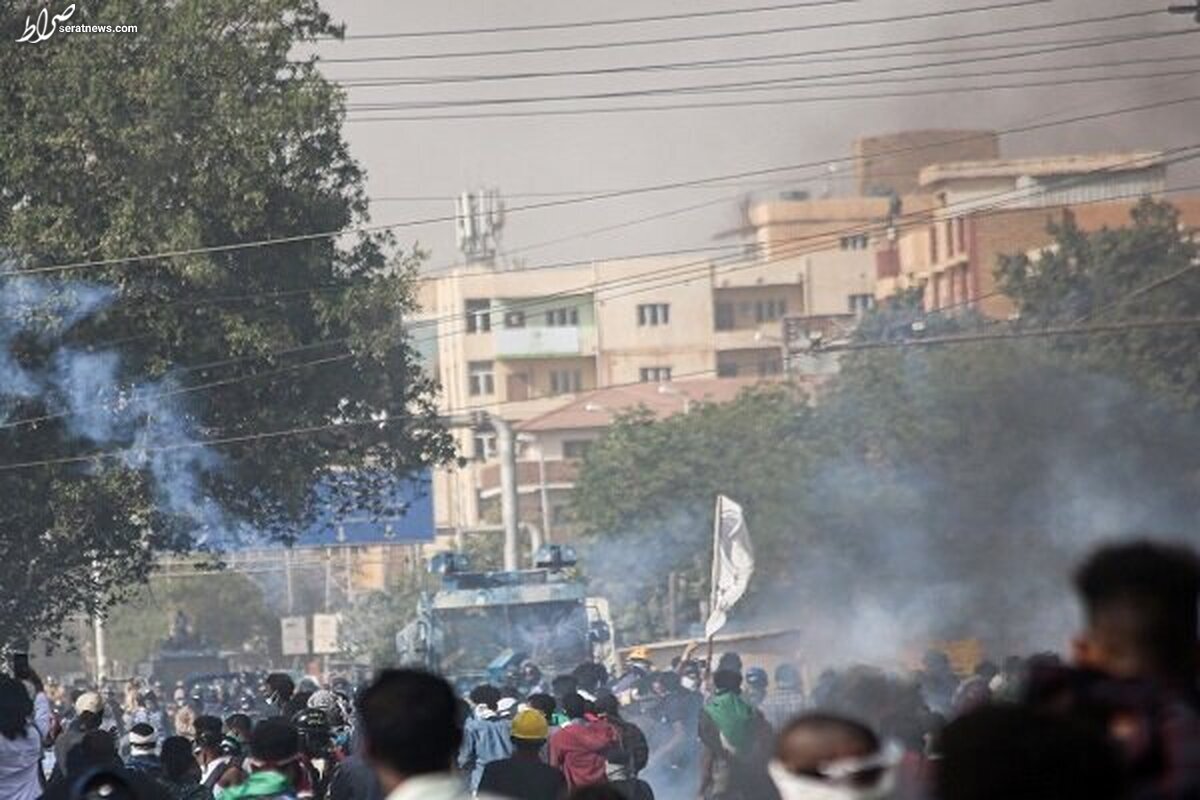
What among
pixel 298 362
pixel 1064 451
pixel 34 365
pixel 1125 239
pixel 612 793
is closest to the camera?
pixel 612 793

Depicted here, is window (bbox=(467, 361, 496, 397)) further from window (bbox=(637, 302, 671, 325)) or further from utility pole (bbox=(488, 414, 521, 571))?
utility pole (bbox=(488, 414, 521, 571))

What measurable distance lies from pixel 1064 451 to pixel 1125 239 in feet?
31.6

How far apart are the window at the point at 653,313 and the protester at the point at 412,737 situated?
116 m

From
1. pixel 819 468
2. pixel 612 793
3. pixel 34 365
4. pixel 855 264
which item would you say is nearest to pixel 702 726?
pixel 612 793

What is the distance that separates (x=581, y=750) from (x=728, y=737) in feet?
7.41

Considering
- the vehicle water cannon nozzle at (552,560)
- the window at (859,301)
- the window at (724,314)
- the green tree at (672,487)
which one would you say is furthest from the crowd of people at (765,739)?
the window at (724,314)

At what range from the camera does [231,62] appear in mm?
37125

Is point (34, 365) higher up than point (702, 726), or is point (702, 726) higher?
point (34, 365)

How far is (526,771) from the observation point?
1174cm

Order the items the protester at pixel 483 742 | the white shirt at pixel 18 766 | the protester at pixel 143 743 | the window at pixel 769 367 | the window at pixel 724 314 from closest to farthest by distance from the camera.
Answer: the white shirt at pixel 18 766 < the protester at pixel 143 743 < the protester at pixel 483 742 < the window at pixel 769 367 < the window at pixel 724 314

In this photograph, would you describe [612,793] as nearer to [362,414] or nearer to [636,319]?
[362,414]

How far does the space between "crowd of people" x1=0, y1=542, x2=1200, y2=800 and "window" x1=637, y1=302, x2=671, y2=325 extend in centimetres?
10176

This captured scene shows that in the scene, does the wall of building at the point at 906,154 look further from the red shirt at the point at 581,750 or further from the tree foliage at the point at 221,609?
the red shirt at the point at 581,750

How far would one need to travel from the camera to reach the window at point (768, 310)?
394ft
